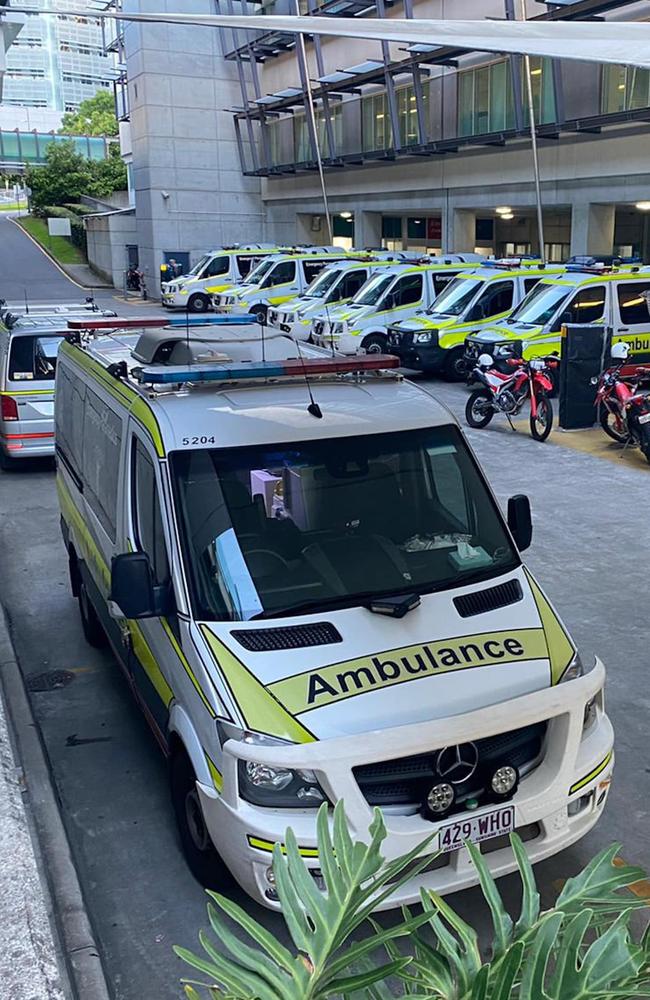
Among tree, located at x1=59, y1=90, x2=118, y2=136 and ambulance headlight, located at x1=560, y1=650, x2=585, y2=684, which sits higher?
tree, located at x1=59, y1=90, x2=118, y2=136

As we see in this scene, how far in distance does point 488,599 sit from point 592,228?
2264cm

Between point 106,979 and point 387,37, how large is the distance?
5.69 m

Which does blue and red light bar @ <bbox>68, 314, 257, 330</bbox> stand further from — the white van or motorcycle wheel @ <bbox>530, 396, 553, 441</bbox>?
the white van

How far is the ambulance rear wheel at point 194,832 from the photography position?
164 inches

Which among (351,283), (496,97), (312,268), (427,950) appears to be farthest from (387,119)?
(427,950)

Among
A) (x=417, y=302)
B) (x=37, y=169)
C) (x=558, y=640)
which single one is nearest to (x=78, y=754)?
(x=558, y=640)

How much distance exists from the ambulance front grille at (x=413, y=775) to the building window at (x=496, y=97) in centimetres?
2282

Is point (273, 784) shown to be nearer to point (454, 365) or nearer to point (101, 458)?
point (101, 458)

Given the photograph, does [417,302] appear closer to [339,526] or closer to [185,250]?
[339,526]

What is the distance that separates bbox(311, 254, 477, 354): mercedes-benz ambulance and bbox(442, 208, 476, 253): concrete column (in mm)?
8701

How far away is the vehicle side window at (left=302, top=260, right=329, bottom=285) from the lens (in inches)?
1050

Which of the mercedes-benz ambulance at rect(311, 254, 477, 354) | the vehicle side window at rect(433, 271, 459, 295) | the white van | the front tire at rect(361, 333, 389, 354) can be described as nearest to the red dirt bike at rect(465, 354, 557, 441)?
the front tire at rect(361, 333, 389, 354)

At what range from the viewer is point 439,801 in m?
3.64

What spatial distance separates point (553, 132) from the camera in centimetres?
2339
